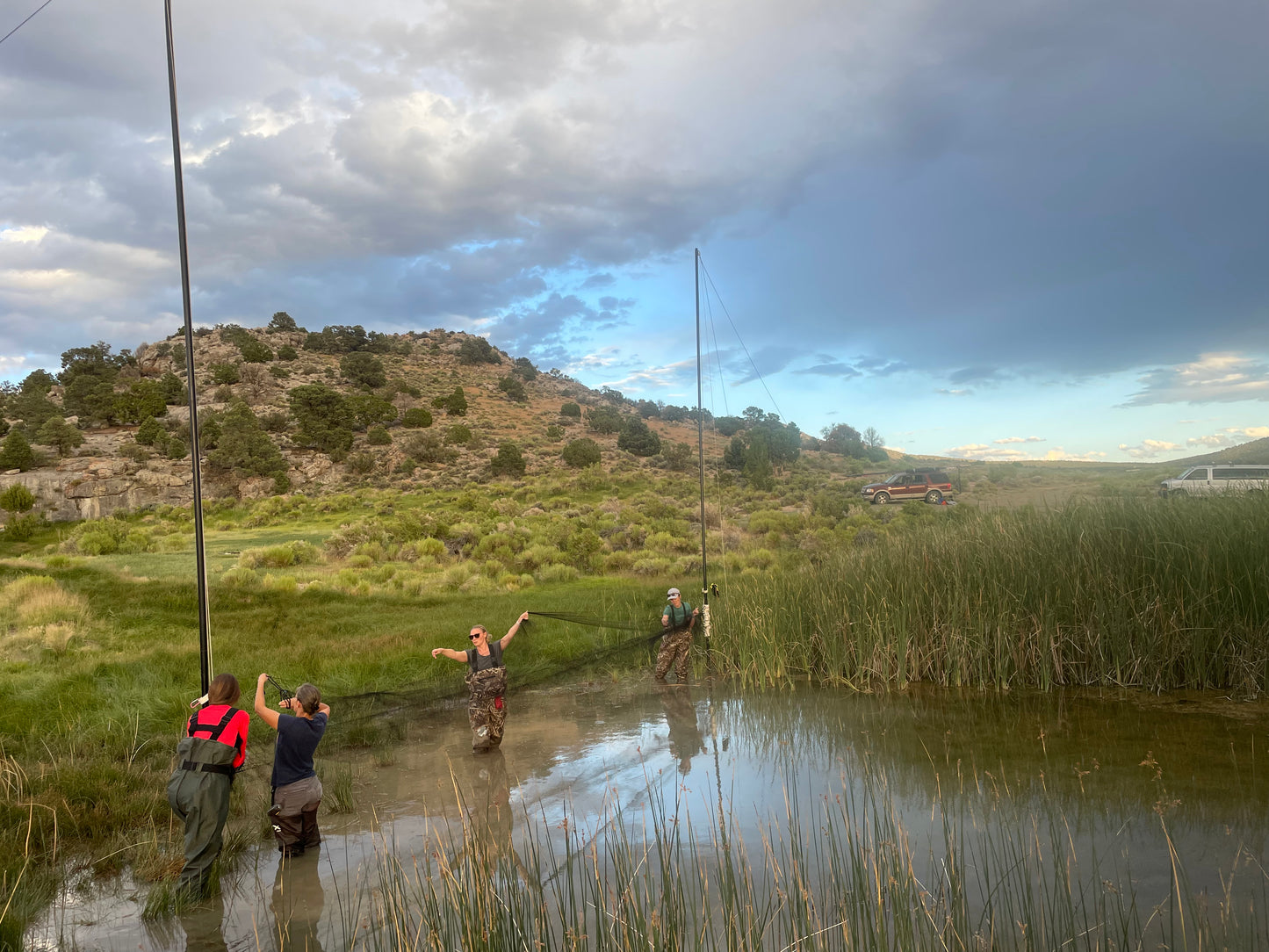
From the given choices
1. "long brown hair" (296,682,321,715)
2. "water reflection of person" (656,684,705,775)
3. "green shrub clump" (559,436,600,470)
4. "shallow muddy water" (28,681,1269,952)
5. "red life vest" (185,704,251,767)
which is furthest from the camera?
"green shrub clump" (559,436,600,470)

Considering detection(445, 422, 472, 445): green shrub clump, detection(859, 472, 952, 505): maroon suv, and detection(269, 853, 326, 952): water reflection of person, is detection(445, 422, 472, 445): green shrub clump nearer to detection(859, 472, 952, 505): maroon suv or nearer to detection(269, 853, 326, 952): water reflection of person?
detection(859, 472, 952, 505): maroon suv

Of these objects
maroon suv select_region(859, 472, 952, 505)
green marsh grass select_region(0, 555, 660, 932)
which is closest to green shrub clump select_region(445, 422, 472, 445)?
green marsh grass select_region(0, 555, 660, 932)

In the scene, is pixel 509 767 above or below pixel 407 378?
below

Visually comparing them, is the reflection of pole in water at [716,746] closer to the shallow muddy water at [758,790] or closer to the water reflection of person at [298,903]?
the shallow muddy water at [758,790]

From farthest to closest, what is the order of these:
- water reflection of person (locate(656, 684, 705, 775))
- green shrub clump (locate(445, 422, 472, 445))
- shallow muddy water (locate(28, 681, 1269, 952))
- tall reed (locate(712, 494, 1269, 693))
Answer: green shrub clump (locate(445, 422, 472, 445)), tall reed (locate(712, 494, 1269, 693)), water reflection of person (locate(656, 684, 705, 775)), shallow muddy water (locate(28, 681, 1269, 952))

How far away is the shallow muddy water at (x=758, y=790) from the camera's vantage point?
5.98 meters

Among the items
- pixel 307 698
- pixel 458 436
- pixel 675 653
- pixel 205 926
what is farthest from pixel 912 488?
pixel 458 436

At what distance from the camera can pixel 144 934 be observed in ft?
19.2

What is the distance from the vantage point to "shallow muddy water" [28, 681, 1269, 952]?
598 cm

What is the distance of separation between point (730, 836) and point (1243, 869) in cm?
387

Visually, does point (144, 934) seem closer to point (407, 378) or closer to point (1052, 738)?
point (1052, 738)

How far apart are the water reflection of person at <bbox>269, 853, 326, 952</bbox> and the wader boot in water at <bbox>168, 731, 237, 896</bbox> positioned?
0.60m

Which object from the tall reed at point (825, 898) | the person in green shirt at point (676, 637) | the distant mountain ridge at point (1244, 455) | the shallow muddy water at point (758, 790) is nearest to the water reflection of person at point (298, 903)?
the shallow muddy water at point (758, 790)

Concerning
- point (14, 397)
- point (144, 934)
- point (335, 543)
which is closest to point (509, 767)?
point (144, 934)
